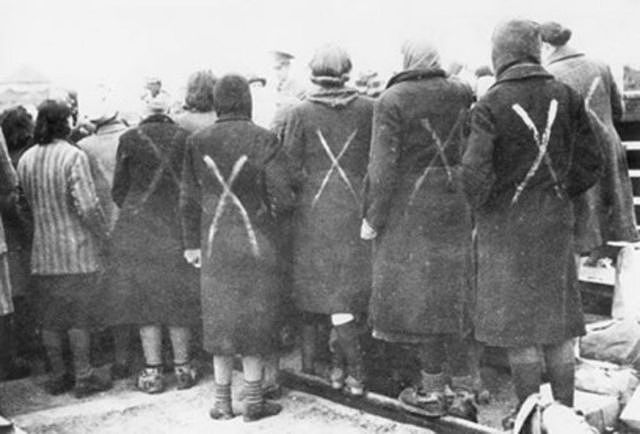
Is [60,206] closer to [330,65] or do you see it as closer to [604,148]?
[330,65]

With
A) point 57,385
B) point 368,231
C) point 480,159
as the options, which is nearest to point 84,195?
point 57,385

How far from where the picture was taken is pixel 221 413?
18.4ft

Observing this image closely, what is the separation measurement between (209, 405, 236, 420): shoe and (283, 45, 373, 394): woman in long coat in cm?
77

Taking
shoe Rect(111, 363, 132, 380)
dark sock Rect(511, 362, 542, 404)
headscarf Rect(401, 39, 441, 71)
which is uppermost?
headscarf Rect(401, 39, 441, 71)

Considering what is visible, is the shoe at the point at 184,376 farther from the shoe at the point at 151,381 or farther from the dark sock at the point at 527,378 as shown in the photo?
the dark sock at the point at 527,378

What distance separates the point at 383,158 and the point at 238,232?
1.05m

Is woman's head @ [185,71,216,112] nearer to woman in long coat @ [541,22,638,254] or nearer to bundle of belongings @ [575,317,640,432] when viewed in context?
woman in long coat @ [541,22,638,254]

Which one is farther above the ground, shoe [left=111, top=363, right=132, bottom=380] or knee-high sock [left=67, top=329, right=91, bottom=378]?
knee-high sock [left=67, top=329, right=91, bottom=378]

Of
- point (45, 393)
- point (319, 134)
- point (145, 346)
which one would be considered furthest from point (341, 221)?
point (45, 393)

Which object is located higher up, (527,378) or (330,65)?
(330,65)

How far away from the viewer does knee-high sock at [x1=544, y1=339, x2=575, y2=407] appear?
478 centimetres

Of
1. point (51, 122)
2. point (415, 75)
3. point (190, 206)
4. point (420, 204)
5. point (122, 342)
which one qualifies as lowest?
point (122, 342)

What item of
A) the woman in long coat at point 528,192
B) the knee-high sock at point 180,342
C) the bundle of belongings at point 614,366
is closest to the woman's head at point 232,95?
the woman in long coat at point 528,192

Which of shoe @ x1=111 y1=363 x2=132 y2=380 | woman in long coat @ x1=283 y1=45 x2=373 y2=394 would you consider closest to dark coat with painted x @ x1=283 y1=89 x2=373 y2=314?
woman in long coat @ x1=283 y1=45 x2=373 y2=394
